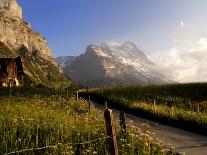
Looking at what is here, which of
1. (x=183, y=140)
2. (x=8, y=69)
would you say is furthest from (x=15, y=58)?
(x=183, y=140)

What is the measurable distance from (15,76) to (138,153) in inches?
2674

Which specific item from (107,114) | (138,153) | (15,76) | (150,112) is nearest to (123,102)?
(150,112)

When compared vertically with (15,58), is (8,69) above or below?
below

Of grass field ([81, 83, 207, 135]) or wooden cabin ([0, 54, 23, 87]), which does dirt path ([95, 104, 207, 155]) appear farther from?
wooden cabin ([0, 54, 23, 87])

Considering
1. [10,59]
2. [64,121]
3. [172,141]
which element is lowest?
[172,141]

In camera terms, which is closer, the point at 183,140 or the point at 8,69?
the point at 183,140

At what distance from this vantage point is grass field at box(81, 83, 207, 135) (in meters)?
27.9

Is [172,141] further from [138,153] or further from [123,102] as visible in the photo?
[123,102]

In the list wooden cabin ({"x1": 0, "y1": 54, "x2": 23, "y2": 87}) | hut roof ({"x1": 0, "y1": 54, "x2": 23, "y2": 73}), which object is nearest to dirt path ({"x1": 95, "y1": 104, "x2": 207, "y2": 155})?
hut roof ({"x1": 0, "y1": 54, "x2": 23, "y2": 73})

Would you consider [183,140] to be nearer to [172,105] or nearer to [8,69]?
[172,105]

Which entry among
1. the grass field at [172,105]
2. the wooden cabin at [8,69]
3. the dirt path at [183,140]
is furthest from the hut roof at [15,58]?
the dirt path at [183,140]

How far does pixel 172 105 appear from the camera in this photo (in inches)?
1576

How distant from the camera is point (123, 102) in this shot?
4438cm

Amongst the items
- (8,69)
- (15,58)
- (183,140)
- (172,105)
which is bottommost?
(183,140)
